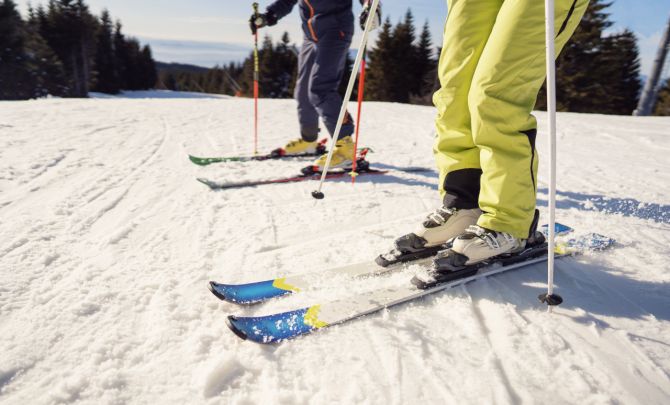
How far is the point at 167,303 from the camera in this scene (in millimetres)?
1465

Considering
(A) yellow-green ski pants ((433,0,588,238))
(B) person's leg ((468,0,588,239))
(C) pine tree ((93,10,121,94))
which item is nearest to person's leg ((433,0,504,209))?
(A) yellow-green ski pants ((433,0,588,238))

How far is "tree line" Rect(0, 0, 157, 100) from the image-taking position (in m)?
24.9

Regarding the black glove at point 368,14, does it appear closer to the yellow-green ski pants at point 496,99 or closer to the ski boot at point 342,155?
the yellow-green ski pants at point 496,99

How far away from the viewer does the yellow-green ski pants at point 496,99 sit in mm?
1454

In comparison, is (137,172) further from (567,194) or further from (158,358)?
(567,194)

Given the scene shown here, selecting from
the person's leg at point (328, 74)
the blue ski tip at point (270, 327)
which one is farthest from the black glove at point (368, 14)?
the blue ski tip at point (270, 327)

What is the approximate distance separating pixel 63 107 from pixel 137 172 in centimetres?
492

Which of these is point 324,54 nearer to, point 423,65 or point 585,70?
point 585,70

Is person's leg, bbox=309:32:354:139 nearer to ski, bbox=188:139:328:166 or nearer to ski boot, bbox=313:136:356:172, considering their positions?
ski boot, bbox=313:136:356:172

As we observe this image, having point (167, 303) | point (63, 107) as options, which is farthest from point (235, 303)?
point (63, 107)

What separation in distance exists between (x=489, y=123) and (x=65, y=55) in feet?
142

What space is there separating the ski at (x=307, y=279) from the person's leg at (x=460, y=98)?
0.33 metres

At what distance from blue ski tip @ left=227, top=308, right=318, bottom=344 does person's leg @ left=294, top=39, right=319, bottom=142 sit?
308cm

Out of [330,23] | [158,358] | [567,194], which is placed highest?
[330,23]
